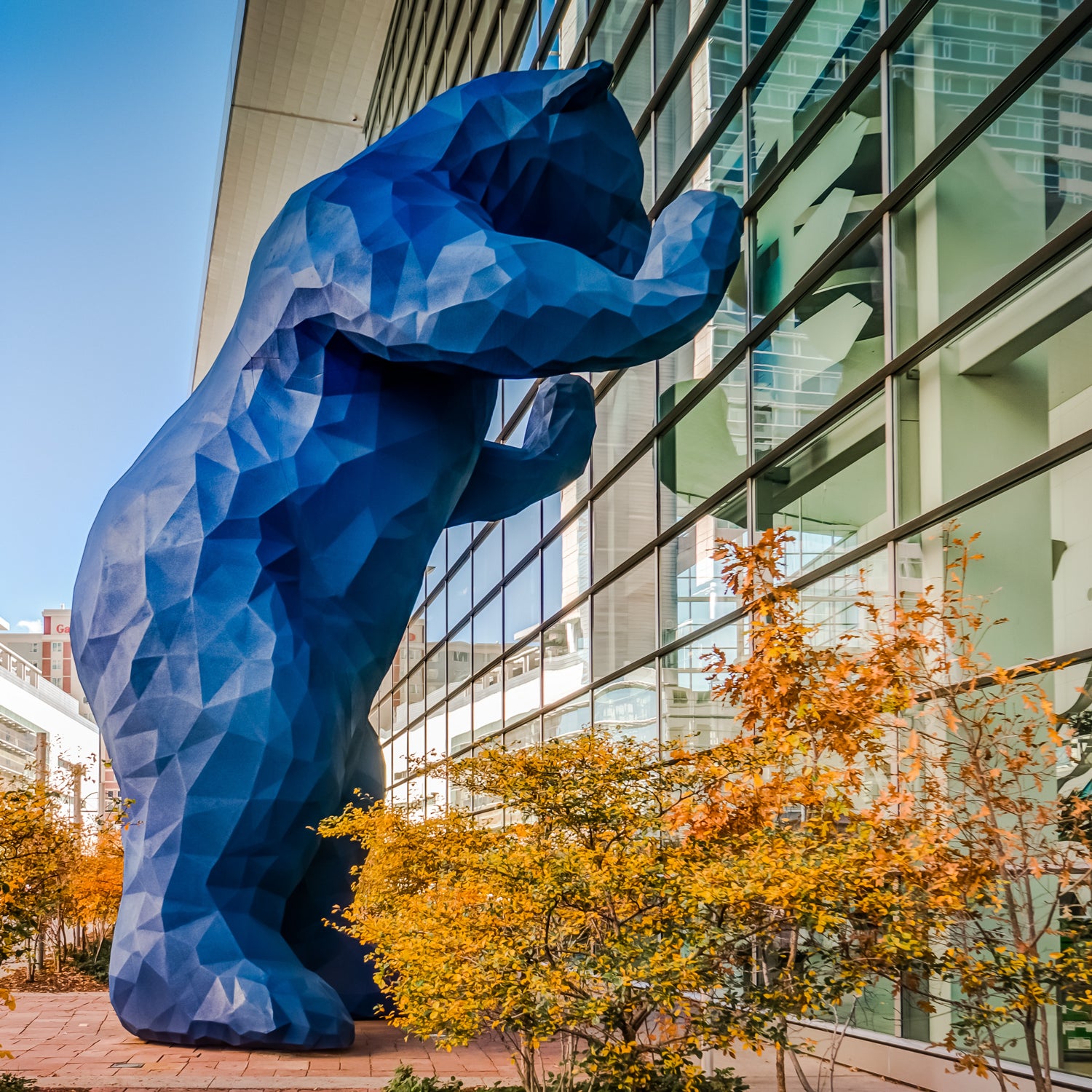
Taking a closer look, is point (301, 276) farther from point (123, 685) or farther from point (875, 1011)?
point (875, 1011)

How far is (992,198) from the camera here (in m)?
6.54

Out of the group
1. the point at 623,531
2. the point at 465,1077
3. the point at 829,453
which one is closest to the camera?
the point at 465,1077

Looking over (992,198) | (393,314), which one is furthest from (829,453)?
(393,314)

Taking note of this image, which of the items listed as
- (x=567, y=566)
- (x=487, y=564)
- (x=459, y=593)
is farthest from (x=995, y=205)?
(x=459, y=593)

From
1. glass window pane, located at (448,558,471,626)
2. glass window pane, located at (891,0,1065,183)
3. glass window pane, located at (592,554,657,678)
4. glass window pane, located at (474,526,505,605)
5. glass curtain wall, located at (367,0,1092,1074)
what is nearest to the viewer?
glass curtain wall, located at (367,0,1092,1074)

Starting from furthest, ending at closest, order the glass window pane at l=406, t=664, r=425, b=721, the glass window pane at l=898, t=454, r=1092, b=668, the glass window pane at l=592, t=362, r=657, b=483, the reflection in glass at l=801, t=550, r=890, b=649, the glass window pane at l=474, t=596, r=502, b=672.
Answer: the glass window pane at l=406, t=664, r=425, b=721 → the glass window pane at l=474, t=596, r=502, b=672 → the glass window pane at l=592, t=362, r=657, b=483 → the reflection in glass at l=801, t=550, r=890, b=649 → the glass window pane at l=898, t=454, r=1092, b=668

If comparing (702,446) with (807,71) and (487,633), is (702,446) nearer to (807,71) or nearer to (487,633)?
(807,71)

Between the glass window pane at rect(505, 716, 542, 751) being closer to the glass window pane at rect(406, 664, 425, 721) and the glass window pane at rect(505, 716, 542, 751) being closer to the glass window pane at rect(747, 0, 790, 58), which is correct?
the glass window pane at rect(406, 664, 425, 721)

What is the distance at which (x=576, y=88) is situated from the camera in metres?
7.49

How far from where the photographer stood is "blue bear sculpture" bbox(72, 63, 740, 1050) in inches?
268

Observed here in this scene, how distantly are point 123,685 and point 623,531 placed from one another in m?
5.21

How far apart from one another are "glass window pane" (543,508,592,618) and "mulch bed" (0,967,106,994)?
5.70 meters

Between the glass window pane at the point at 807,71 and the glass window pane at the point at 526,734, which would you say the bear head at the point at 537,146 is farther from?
the glass window pane at the point at 526,734

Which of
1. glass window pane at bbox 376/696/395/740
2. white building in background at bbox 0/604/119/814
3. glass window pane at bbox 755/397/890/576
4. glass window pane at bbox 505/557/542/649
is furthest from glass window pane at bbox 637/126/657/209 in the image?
white building in background at bbox 0/604/119/814
